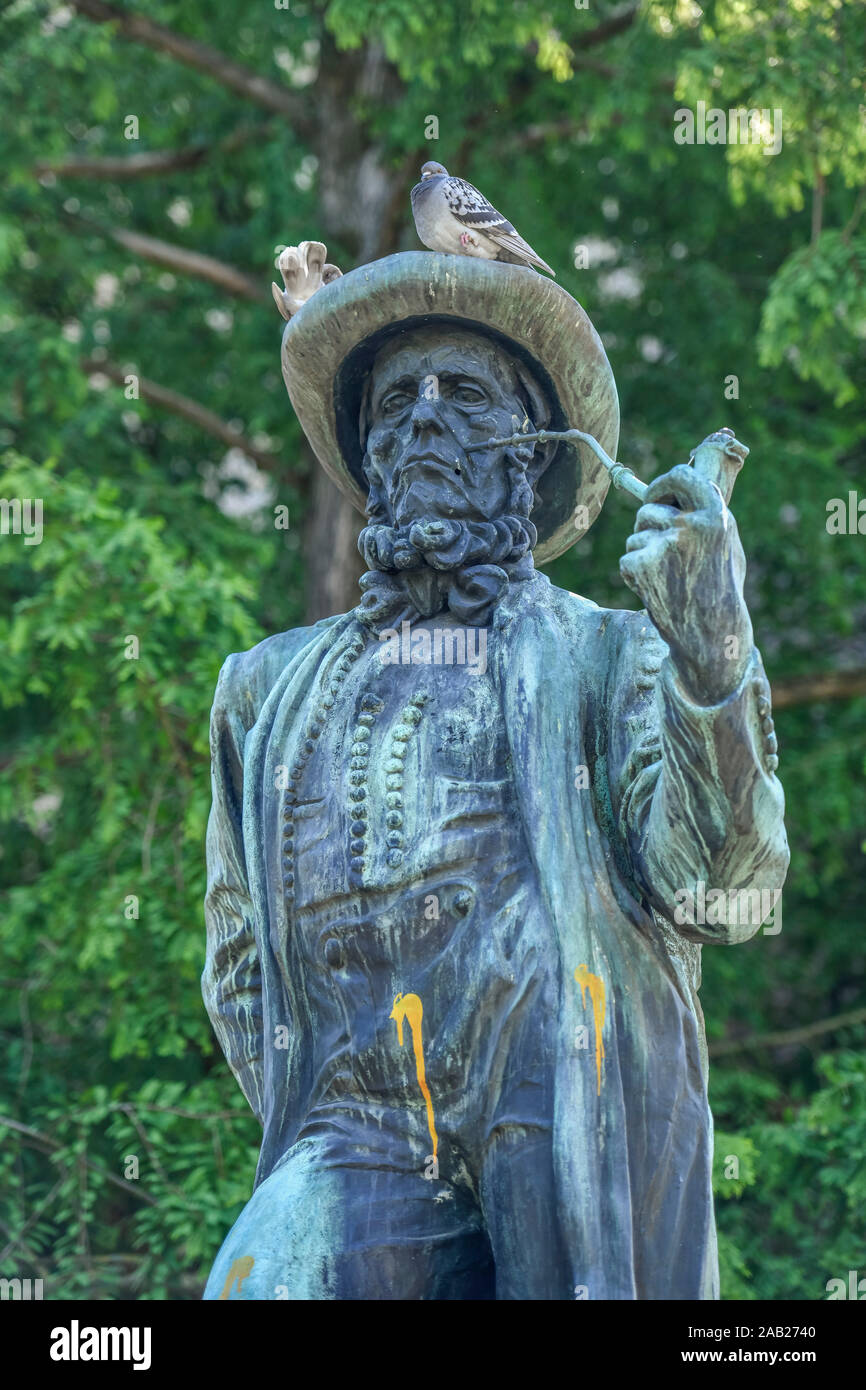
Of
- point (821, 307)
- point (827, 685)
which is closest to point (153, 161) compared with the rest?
point (821, 307)

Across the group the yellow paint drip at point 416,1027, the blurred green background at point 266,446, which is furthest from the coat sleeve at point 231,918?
the blurred green background at point 266,446

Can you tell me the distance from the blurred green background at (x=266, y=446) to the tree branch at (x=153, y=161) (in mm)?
31

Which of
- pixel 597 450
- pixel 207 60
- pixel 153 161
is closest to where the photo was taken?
pixel 597 450

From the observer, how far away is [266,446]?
11.9 meters

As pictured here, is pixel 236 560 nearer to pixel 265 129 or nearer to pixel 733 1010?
pixel 265 129

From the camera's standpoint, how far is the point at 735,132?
915cm

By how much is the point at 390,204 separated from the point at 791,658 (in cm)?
300

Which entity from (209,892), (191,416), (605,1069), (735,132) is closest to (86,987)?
(191,416)

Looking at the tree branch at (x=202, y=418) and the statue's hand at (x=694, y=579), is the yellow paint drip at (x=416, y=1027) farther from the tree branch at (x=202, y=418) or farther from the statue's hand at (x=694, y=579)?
the tree branch at (x=202, y=418)

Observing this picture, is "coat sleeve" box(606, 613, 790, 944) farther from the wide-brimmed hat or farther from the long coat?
the wide-brimmed hat

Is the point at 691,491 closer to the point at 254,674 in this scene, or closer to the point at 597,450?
the point at 597,450

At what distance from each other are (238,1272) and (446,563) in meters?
1.30

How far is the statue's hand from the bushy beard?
2.12 feet

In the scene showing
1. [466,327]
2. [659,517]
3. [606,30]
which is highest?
[606,30]
